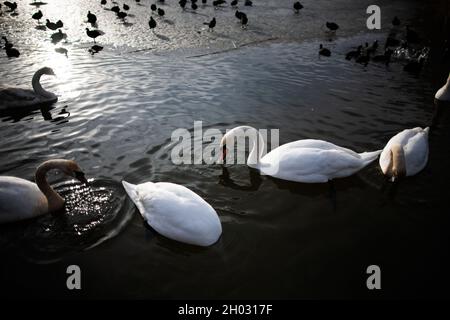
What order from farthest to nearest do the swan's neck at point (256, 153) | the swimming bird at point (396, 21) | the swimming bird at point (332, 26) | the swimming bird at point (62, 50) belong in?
the swimming bird at point (396, 21)
the swimming bird at point (332, 26)
the swimming bird at point (62, 50)
the swan's neck at point (256, 153)

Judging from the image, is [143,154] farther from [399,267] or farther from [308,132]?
[399,267]

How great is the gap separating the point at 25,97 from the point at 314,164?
8.19 metres

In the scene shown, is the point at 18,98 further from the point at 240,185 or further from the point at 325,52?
the point at 325,52

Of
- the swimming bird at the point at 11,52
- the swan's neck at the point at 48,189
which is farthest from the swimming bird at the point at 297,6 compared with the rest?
the swan's neck at the point at 48,189

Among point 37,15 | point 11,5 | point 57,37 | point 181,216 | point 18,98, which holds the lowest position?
point 181,216

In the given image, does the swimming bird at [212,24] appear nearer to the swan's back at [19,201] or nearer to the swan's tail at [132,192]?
the swan's tail at [132,192]

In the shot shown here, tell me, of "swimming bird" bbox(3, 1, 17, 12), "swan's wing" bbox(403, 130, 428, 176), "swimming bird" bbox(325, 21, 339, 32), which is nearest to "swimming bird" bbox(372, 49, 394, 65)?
"swimming bird" bbox(325, 21, 339, 32)

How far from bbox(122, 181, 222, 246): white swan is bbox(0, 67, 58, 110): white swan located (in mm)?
6333

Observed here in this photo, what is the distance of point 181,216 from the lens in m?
4.62

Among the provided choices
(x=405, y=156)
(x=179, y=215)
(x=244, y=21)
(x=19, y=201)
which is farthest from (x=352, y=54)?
(x=19, y=201)

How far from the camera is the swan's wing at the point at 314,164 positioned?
5.89 meters

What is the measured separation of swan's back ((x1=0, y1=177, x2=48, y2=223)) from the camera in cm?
489

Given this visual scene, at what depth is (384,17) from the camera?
20.3m

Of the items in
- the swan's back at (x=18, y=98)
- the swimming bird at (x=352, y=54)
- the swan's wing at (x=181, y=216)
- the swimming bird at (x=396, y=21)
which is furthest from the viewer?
the swimming bird at (x=396, y=21)
